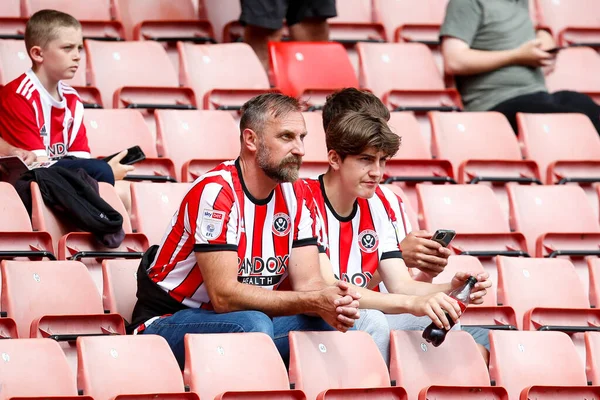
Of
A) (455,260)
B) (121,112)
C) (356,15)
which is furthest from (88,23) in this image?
(455,260)

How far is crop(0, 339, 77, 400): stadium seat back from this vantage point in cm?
286

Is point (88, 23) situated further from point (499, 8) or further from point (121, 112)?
point (499, 8)

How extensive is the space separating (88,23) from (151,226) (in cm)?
170

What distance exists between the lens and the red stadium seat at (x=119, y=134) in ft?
15.0

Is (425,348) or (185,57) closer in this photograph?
(425,348)

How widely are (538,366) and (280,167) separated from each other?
942 mm

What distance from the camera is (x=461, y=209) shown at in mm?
4570

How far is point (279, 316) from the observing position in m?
3.35

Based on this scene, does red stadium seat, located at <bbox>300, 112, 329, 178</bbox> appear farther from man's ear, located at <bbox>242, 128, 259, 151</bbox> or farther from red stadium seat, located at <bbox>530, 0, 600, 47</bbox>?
red stadium seat, located at <bbox>530, 0, 600, 47</bbox>

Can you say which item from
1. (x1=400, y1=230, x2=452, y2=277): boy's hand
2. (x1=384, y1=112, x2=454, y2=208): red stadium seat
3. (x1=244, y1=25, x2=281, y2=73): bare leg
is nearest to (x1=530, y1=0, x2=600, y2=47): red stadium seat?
(x1=244, y1=25, x2=281, y2=73): bare leg

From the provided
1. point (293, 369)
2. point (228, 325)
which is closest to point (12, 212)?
point (228, 325)

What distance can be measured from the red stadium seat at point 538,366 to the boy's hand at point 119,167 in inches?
57.8

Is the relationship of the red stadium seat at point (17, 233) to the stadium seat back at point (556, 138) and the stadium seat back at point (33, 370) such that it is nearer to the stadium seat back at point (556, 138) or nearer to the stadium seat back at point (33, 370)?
the stadium seat back at point (33, 370)

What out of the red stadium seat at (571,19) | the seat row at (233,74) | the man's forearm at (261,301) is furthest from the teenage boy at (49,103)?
the red stadium seat at (571,19)
